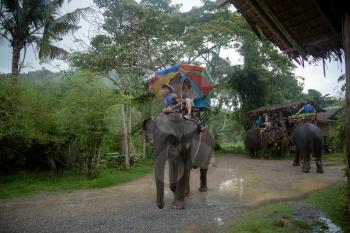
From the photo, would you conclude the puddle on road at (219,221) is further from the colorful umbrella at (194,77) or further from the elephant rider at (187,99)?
the colorful umbrella at (194,77)

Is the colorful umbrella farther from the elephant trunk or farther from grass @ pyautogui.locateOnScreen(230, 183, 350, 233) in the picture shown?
grass @ pyautogui.locateOnScreen(230, 183, 350, 233)

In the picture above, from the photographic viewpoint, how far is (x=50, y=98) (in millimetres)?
11062

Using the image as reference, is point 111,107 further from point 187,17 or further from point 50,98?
point 187,17

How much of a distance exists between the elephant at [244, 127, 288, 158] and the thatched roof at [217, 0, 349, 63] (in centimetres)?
1149

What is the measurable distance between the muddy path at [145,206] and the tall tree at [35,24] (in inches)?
357

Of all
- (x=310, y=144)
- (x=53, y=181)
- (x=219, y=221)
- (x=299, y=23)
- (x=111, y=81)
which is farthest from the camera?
(x=111, y=81)

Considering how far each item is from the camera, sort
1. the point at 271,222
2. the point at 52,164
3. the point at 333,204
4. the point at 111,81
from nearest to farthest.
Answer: the point at 271,222 < the point at 333,204 < the point at 52,164 < the point at 111,81

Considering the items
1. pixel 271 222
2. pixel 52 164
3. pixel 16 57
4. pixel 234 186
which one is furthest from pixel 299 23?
pixel 16 57

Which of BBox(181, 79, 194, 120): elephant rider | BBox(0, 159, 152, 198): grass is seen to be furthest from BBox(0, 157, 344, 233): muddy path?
BBox(181, 79, 194, 120): elephant rider

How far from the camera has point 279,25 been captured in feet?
16.0

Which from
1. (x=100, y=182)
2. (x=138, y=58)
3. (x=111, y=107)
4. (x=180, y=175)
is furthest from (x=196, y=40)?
(x=180, y=175)

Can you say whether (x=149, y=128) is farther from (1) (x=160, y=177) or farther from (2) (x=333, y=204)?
(2) (x=333, y=204)

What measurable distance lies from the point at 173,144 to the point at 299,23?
2.98m

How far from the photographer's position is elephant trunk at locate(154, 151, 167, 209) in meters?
5.54
